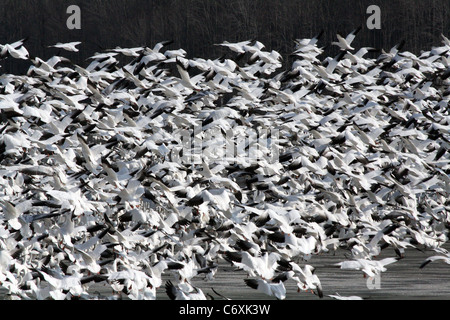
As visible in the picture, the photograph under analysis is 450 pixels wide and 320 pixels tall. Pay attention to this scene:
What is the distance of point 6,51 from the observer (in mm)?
16844

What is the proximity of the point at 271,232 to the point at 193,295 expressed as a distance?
7.81 feet

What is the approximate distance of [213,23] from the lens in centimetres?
5347

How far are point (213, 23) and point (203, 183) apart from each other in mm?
39672

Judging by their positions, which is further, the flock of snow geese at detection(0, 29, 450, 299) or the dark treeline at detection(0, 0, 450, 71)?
the dark treeline at detection(0, 0, 450, 71)

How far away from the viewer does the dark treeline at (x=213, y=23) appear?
4753cm

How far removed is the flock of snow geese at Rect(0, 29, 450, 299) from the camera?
12.1 metres

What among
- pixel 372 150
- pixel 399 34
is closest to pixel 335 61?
pixel 372 150

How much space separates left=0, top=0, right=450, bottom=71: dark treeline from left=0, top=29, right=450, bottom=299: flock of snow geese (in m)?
26.4

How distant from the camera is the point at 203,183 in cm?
1464

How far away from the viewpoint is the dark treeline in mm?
47531

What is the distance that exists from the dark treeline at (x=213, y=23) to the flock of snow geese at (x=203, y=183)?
86.5ft

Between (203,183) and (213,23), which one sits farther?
(213,23)

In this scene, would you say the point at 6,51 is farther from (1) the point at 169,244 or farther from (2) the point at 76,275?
(2) the point at 76,275

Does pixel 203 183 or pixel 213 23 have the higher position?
pixel 203 183
